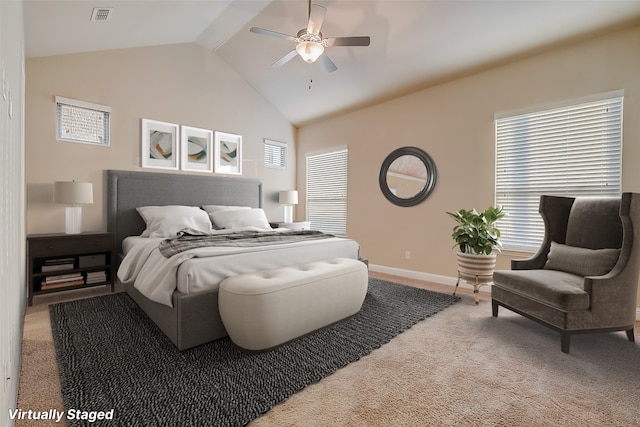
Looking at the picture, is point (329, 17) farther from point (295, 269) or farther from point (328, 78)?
point (295, 269)

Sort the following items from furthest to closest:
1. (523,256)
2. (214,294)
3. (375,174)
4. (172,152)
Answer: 1. (375,174)
2. (172,152)
3. (523,256)
4. (214,294)

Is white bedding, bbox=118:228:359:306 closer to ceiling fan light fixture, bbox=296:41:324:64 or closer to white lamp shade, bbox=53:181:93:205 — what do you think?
white lamp shade, bbox=53:181:93:205

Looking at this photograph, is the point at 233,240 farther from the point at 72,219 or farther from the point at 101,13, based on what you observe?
the point at 101,13

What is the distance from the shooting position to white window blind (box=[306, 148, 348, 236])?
5285 millimetres

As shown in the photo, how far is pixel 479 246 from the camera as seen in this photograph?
317cm

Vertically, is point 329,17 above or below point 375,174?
above

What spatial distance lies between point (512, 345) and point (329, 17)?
3.65 m

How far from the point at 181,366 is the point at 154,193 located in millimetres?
2893

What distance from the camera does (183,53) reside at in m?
4.39

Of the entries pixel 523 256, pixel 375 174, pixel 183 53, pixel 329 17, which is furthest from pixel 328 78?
pixel 523 256

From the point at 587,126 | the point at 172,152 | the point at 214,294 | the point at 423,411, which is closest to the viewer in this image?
the point at 423,411

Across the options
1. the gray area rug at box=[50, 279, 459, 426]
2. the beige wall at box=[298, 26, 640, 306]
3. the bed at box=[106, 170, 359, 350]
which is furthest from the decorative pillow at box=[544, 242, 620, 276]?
the bed at box=[106, 170, 359, 350]

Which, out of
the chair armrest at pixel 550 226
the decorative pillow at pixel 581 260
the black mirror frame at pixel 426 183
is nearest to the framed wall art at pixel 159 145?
the black mirror frame at pixel 426 183

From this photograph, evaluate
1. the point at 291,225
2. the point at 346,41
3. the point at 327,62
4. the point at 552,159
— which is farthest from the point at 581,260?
the point at 291,225
